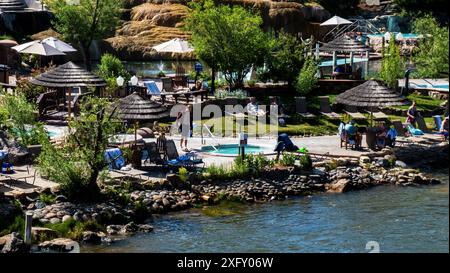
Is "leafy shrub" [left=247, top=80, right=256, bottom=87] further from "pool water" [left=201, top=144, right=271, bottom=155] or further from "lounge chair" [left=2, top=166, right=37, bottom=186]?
"lounge chair" [left=2, top=166, right=37, bottom=186]

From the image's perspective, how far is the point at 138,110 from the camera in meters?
27.7

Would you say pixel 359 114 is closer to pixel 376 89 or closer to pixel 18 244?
pixel 376 89

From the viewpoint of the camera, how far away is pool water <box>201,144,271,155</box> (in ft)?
99.7

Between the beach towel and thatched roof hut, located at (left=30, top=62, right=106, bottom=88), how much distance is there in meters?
5.32

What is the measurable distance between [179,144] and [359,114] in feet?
28.8

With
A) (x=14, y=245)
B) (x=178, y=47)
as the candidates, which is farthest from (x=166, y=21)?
(x=14, y=245)

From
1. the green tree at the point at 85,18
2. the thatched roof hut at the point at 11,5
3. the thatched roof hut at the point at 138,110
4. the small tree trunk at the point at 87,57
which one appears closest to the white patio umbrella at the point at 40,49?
the small tree trunk at the point at 87,57

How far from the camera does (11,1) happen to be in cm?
6000

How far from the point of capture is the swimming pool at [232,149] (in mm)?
30297

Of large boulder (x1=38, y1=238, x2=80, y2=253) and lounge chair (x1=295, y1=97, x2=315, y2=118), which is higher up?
lounge chair (x1=295, y1=97, x2=315, y2=118)

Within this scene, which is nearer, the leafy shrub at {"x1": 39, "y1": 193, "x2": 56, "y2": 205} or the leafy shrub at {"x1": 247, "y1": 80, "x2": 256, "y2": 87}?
the leafy shrub at {"x1": 39, "y1": 193, "x2": 56, "y2": 205}

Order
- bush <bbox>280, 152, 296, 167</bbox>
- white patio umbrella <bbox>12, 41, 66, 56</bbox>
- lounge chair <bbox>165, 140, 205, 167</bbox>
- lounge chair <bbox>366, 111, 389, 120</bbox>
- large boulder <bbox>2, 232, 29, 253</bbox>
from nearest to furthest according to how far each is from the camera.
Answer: large boulder <bbox>2, 232, 29, 253</bbox>, lounge chair <bbox>165, 140, 205, 167</bbox>, bush <bbox>280, 152, 296, 167</bbox>, lounge chair <bbox>366, 111, 389, 120</bbox>, white patio umbrella <bbox>12, 41, 66, 56</bbox>

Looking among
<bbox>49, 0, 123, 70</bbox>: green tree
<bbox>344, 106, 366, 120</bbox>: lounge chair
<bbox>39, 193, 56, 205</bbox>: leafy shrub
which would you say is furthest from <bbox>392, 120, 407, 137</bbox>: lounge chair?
<bbox>49, 0, 123, 70</bbox>: green tree
